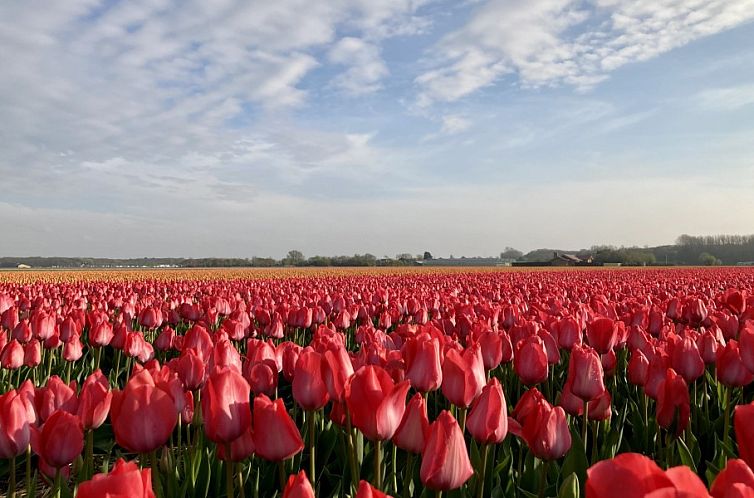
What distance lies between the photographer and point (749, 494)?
0.89 metres

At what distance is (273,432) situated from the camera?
173cm

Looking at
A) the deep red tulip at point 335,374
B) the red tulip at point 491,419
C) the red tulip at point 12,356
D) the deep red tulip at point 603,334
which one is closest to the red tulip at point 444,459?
the red tulip at point 491,419

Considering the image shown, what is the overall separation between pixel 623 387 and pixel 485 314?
1306 mm

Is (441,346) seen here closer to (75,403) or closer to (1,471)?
(75,403)

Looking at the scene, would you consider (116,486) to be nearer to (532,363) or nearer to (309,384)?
(309,384)

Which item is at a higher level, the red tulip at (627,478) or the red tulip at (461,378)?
the red tulip at (627,478)

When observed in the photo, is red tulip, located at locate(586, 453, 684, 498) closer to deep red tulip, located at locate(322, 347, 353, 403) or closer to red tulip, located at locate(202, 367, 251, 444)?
red tulip, located at locate(202, 367, 251, 444)

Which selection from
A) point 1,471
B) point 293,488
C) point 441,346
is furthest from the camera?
point 1,471

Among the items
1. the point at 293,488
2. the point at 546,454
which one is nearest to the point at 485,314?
the point at 546,454

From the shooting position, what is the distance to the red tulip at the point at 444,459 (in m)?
1.59

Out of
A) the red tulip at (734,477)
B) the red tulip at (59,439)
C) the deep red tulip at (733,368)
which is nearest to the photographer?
the red tulip at (734,477)

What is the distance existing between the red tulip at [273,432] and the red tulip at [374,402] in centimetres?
20

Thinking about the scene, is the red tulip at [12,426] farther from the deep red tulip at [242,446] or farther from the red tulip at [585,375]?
the red tulip at [585,375]

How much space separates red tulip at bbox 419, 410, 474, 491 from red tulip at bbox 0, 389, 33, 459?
129cm
